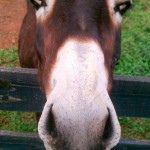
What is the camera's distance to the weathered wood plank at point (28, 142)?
246 cm

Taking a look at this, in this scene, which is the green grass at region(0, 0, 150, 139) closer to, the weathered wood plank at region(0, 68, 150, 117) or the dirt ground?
the dirt ground

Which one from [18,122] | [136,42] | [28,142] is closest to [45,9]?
[28,142]

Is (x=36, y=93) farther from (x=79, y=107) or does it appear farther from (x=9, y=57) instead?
(x=9, y=57)

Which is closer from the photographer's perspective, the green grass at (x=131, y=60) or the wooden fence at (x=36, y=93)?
the wooden fence at (x=36, y=93)

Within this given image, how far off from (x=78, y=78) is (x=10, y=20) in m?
4.14

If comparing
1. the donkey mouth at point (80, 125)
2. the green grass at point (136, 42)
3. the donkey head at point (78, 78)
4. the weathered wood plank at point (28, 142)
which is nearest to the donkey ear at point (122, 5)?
the donkey head at point (78, 78)

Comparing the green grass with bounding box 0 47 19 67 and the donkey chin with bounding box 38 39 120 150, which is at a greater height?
the donkey chin with bounding box 38 39 120 150

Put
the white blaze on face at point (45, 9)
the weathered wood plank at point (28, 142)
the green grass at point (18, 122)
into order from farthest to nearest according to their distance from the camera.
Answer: the green grass at point (18, 122) < the weathered wood plank at point (28, 142) < the white blaze on face at point (45, 9)

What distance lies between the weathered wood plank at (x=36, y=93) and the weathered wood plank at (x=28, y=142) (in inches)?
11.5

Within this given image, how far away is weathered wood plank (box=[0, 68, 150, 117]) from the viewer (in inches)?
81.2

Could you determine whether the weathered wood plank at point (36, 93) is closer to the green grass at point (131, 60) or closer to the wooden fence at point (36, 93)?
the wooden fence at point (36, 93)

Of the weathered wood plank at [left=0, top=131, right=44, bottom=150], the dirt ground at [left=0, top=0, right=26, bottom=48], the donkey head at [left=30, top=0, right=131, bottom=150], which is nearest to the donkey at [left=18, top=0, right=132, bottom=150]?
the donkey head at [left=30, top=0, right=131, bottom=150]

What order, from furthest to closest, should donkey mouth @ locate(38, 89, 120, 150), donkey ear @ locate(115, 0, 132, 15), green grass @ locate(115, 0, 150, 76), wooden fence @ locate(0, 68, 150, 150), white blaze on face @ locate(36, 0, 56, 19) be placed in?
green grass @ locate(115, 0, 150, 76)
wooden fence @ locate(0, 68, 150, 150)
donkey ear @ locate(115, 0, 132, 15)
white blaze on face @ locate(36, 0, 56, 19)
donkey mouth @ locate(38, 89, 120, 150)

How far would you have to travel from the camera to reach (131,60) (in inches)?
175
